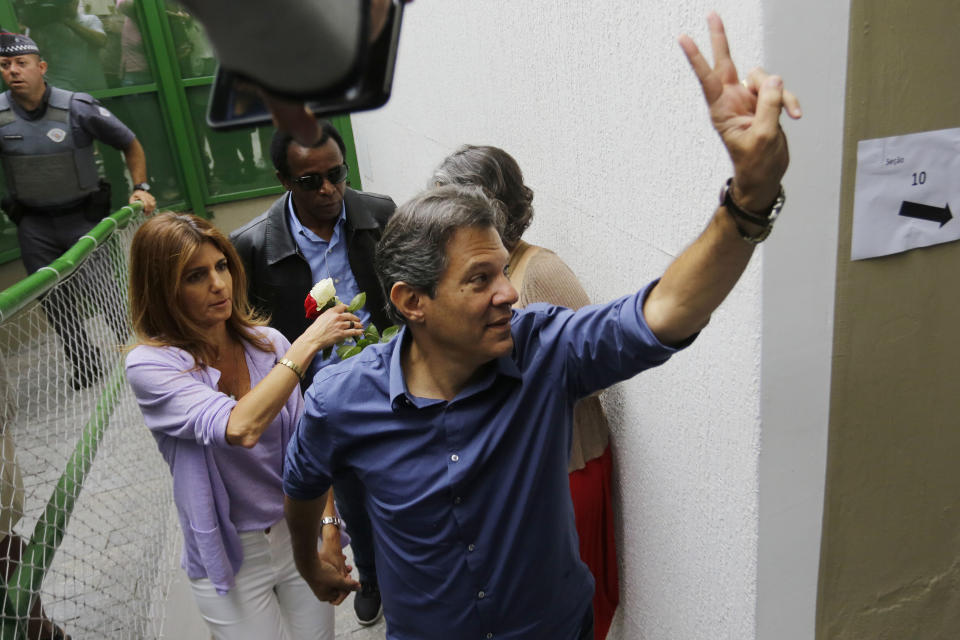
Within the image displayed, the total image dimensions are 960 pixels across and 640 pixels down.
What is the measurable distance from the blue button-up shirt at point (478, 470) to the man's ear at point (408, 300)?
126 mm

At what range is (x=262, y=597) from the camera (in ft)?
7.47

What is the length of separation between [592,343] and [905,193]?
0.83m

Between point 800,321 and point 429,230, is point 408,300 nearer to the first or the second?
point 429,230

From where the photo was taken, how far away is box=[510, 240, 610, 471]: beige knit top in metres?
2.19

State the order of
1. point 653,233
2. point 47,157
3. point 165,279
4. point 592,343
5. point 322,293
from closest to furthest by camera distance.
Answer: point 592,343, point 653,233, point 165,279, point 322,293, point 47,157

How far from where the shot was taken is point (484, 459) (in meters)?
1.59

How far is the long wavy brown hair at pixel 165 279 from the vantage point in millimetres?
2111

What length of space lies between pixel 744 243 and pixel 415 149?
4345 millimetres

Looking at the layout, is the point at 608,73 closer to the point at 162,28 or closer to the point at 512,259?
the point at 512,259

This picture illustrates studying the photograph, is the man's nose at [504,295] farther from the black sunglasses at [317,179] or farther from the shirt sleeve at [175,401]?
the black sunglasses at [317,179]

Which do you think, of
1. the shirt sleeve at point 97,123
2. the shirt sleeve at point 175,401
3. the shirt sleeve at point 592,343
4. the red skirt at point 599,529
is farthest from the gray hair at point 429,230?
the shirt sleeve at point 97,123

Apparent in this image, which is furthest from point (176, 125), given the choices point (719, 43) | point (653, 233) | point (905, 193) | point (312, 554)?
point (719, 43)

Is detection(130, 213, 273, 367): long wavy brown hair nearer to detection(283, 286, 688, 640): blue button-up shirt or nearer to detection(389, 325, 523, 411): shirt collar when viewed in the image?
detection(283, 286, 688, 640): blue button-up shirt

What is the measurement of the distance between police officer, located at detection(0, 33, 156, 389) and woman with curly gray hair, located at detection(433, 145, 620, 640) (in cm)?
378
